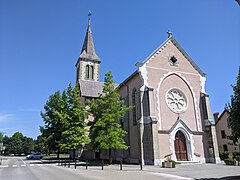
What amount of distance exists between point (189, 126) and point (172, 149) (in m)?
3.90

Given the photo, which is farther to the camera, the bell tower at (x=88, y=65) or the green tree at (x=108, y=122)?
the bell tower at (x=88, y=65)

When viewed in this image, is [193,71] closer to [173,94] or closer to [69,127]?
[173,94]

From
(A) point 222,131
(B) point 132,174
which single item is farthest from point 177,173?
(A) point 222,131

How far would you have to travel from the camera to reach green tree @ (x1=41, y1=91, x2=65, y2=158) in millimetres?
33500

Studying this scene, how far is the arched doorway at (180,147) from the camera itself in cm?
2245

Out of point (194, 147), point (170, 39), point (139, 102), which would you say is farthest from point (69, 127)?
point (170, 39)

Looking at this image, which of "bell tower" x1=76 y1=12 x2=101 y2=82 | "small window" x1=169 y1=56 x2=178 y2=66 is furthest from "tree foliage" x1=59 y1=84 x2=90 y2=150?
"bell tower" x1=76 y1=12 x2=101 y2=82

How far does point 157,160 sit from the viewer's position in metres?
19.8

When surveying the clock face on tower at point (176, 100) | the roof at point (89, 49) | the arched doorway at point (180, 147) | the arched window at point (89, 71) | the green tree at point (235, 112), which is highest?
the roof at point (89, 49)

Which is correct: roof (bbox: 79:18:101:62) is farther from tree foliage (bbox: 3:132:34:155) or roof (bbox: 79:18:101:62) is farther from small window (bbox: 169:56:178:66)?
tree foliage (bbox: 3:132:34:155)

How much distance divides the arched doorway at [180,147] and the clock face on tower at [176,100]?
9.39ft

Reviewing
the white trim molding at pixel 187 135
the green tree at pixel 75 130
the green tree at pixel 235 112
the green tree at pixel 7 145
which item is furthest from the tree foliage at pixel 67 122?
the green tree at pixel 7 145

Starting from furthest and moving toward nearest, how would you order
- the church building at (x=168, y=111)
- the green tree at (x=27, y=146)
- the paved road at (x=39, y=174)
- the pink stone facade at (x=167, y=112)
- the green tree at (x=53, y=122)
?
the green tree at (x=27, y=146) < the green tree at (x=53, y=122) < the church building at (x=168, y=111) < the pink stone facade at (x=167, y=112) < the paved road at (x=39, y=174)

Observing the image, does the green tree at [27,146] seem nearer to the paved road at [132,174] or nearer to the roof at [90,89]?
the roof at [90,89]
